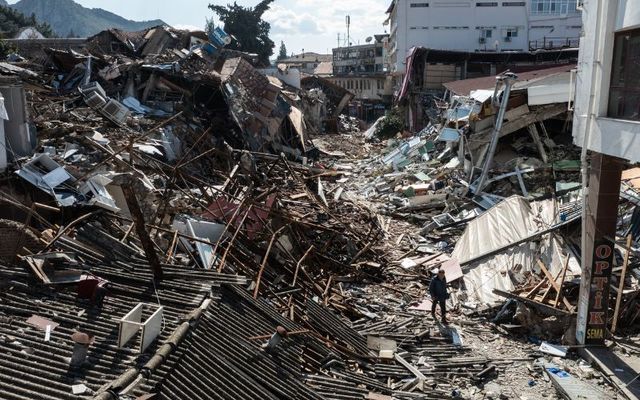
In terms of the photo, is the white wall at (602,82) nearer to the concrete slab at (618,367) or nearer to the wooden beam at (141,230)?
the concrete slab at (618,367)

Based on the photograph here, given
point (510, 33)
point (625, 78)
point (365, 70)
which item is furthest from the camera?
point (365, 70)

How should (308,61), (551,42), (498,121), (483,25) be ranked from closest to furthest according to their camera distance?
(498,121), (551,42), (483,25), (308,61)

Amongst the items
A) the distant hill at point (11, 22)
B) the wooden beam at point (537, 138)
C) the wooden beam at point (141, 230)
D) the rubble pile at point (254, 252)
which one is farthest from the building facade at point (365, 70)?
the wooden beam at point (141, 230)

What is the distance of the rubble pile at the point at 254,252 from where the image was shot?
5.36 meters

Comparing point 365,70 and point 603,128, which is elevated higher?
point 365,70

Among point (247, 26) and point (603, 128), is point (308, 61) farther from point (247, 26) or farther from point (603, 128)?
point (603, 128)

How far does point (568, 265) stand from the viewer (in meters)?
10.4

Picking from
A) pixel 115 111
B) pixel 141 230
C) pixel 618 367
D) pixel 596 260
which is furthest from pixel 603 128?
pixel 115 111

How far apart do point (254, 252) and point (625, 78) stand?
22.0 ft

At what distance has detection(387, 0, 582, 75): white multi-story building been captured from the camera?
4259 cm

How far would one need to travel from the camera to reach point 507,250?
11680mm

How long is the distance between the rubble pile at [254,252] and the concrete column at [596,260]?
0.46 m

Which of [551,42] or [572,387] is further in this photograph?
[551,42]

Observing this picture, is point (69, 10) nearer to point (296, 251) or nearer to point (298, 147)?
point (298, 147)
